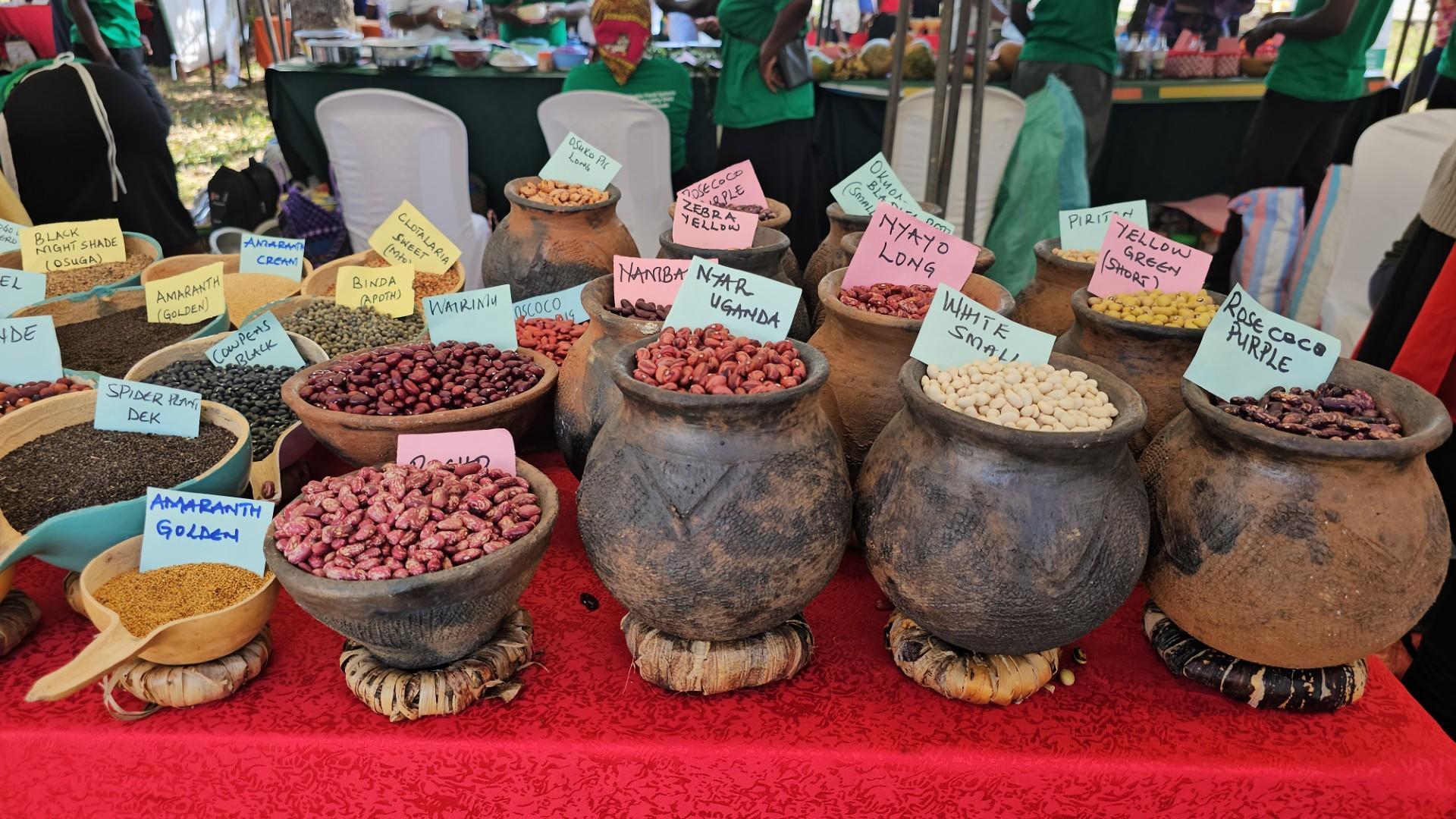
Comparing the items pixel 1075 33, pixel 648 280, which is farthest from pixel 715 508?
pixel 1075 33

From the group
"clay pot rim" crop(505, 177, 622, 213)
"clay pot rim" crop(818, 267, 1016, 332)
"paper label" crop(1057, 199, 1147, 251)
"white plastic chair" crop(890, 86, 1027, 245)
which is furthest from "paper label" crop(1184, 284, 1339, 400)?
"white plastic chair" crop(890, 86, 1027, 245)

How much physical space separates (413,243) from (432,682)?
1426 millimetres

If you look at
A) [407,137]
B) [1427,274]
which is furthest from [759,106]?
[1427,274]

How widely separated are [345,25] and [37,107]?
2528 millimetres

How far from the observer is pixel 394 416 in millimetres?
1463

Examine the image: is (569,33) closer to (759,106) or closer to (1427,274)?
(759,106)

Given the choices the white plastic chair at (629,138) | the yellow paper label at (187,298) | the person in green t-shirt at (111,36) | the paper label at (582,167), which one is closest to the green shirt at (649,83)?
the white plastic chair at (629,138)

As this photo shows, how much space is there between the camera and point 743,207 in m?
2.12

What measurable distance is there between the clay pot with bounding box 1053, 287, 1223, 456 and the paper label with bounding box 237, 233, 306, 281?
79.7 inches

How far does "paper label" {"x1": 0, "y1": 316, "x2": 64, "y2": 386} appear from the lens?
5.77 feet

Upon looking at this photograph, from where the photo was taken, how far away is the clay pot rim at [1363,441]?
108 centimetres

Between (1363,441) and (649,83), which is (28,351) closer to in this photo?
(1363,441)

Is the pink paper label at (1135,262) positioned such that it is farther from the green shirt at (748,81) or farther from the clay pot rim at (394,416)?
the green shirt at (748,81)

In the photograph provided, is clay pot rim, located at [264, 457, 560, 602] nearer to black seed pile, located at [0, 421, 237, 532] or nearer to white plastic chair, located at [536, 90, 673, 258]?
→ black seed pile, located at [0, 421, 237, 532]
